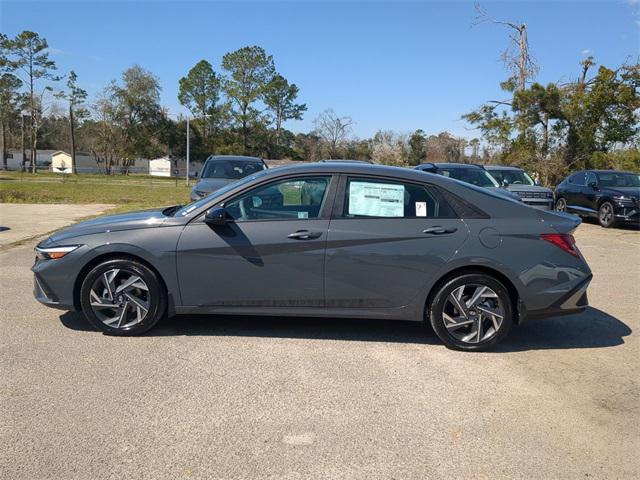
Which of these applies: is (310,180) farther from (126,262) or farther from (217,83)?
(217,83)

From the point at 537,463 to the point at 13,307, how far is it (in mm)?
5292

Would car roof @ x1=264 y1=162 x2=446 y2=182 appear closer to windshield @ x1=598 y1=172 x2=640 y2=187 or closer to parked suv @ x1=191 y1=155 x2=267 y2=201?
parked suv @ x1=191 y1=155 x2=267 y2=201

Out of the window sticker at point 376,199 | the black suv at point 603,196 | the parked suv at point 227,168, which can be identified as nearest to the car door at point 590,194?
the black suv at point 603,196

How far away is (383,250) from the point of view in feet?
15.0

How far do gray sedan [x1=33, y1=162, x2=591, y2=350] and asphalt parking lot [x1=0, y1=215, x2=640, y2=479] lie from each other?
0.33m

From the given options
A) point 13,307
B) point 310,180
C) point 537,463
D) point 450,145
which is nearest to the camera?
point 537,463

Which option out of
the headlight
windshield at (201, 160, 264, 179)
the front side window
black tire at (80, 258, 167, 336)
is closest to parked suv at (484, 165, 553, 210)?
windshield at (201, 160, 264, 179)

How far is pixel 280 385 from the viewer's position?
3873mm

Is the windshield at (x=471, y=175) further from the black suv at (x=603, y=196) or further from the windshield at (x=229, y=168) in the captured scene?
the windshield at (x=229, y=168)

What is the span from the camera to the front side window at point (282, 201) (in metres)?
4.72

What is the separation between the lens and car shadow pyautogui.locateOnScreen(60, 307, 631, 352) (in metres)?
4.94

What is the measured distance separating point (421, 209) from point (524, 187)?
36.7 ft

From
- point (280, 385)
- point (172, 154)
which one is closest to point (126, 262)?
point (280, 385)

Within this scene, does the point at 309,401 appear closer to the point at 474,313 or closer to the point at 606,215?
the point at 474,313
